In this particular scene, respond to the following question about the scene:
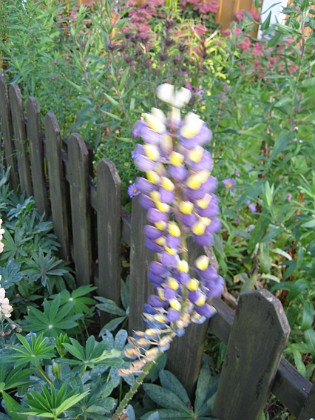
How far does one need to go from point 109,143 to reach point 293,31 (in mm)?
959

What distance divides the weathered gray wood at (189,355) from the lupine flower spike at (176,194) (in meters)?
0.49

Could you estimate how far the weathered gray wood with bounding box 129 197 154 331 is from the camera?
167 cm

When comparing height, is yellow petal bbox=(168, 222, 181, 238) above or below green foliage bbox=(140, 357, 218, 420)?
above

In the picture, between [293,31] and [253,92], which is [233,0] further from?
[293,31]

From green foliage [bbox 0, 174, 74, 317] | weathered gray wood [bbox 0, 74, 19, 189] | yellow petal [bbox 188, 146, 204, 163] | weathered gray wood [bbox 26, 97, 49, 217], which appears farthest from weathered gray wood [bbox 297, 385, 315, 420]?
weathered gray wood [bbox 0, 74, 19, 189]

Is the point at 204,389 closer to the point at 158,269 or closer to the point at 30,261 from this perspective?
the point at 158,269

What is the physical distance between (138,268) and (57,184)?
32.4 inches

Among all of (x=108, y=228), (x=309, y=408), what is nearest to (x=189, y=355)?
(x=309, y=408)

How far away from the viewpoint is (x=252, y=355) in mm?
1327

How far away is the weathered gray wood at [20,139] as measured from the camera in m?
2.63

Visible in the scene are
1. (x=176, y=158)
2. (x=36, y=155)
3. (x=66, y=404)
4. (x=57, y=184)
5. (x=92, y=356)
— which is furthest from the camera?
(x=36, y=155)

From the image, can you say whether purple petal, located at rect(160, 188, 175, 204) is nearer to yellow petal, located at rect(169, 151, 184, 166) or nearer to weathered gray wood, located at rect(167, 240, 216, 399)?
yellow petal, located at rect(169, 151, 184, 166)

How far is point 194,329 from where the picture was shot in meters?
1.56

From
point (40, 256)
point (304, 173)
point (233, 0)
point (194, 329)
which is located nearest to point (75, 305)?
point (40, 256)
